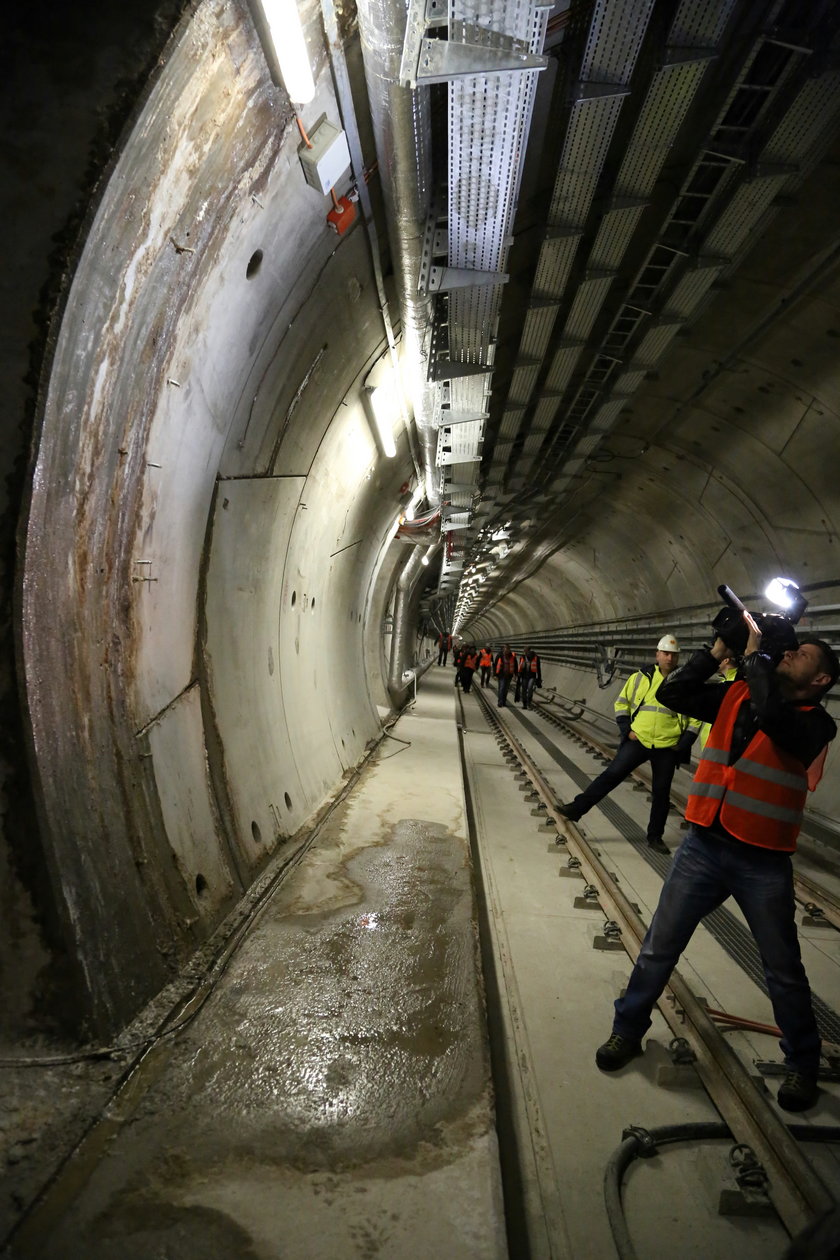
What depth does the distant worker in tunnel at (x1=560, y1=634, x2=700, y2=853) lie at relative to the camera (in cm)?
644

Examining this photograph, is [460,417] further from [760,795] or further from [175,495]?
[760,795]

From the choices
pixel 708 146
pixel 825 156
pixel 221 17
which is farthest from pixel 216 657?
pixel 825 156

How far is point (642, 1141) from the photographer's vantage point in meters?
2.49

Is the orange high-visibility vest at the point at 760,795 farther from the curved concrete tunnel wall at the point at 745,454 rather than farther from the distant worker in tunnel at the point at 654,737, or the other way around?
the curved concrete tunnel wall at the point at 745,454

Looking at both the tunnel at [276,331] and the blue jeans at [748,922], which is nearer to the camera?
the tunnel at [276,331]

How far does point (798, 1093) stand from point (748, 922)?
2.14 feet

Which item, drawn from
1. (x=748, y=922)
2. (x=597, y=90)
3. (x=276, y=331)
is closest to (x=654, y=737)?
(x=748, y=922)

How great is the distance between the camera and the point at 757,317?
681 cm

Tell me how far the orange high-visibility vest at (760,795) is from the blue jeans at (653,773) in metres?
3.47

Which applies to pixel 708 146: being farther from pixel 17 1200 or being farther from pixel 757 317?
pixel 17 1200

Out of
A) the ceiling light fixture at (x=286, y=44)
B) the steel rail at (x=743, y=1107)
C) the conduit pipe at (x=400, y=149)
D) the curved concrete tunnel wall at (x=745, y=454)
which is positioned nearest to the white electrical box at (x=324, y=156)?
the conduit pipe at (x=400, y=149)

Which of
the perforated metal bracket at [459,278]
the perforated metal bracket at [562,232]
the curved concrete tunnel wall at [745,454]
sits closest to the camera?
the perforated metal bracket at [459,278]

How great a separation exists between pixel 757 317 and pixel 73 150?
Answer: 6520 mm

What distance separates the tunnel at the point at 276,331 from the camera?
2.18m
